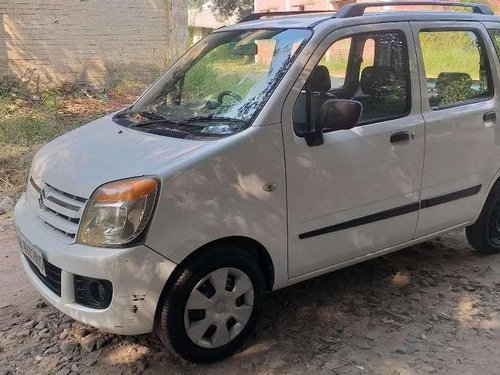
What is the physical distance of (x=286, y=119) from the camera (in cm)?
304

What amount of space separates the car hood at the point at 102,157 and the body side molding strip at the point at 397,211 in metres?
0.91

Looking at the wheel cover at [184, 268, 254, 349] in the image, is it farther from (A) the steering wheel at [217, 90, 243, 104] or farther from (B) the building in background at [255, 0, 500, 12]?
(B) the building in background at [255, 0, 500, 12]

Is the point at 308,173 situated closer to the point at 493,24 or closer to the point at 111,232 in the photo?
the point at 111,232

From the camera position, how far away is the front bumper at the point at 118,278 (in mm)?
2617

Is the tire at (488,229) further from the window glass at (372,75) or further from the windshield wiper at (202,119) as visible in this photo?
the windshield wiper at (202,119)

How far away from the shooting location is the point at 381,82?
3.62 m

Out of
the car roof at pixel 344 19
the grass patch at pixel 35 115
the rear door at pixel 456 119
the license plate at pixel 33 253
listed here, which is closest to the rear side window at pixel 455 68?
the rear door at pixel 456 119

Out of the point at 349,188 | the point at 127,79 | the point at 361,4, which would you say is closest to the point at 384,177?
the point at 349,188

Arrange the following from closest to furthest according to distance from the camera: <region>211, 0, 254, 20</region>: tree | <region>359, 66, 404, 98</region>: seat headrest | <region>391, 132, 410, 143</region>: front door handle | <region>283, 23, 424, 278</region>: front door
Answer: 1. <region>283, 23, 424, 278</region>: front door
2. <region>391, 132, 410, 143</region>: front door handle
3. <region>359, 66, 404, 98</region>: seat headrest
4. <region>211, 0, 254, 20</region>: tree

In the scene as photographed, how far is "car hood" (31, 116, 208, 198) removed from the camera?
278cm

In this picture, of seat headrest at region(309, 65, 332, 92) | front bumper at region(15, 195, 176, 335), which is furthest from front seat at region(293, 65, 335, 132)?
front bumper at region(15, 195, 176, 335)

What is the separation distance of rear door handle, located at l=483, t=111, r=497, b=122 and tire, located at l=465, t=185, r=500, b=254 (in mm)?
551

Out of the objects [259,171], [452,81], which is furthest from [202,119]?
[452,81]

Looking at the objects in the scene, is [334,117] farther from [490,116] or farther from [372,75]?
[490,116]
